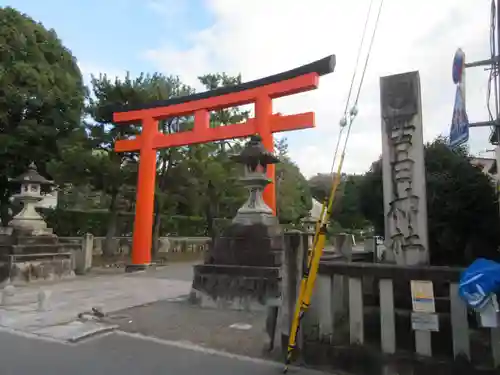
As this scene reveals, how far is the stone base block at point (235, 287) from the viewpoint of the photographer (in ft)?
24.4

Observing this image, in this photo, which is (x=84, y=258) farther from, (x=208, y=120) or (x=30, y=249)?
(x=208, y=120)

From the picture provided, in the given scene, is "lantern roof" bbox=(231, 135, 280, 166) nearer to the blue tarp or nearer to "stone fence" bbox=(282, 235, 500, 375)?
"stone fence" bbox=(282, 235, 500, 375)

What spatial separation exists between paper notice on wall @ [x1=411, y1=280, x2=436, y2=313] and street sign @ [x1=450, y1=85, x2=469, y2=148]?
2095mm

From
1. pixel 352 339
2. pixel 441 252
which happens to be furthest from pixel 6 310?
pixel 441 252

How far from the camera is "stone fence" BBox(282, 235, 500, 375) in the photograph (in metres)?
3.36

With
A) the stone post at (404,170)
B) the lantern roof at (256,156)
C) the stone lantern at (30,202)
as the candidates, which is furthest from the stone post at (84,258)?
the stone post at (404,170)

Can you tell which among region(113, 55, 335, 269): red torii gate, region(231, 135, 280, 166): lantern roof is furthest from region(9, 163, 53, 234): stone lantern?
region(231, 135, 280, 166): lantern roof

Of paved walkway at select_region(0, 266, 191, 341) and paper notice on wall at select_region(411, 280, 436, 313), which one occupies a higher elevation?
paper notice on wall at select_region(411, 280, 436, 313)

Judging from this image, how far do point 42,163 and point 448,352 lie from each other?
56.6 ft

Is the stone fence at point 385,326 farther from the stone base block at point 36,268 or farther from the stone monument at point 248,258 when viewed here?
the stone base block at point 36,268

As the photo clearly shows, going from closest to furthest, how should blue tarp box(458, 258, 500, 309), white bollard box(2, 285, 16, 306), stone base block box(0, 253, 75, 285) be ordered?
blue tarp box(458, 258, 500, 309) → white bollard box(2, 285, 16, 306) → stone base block box(0, 253, 75, 285)

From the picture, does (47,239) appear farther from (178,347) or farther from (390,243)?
(390,243)

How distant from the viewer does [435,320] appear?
135 inches

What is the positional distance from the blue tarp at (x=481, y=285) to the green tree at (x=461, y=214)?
359 cm
